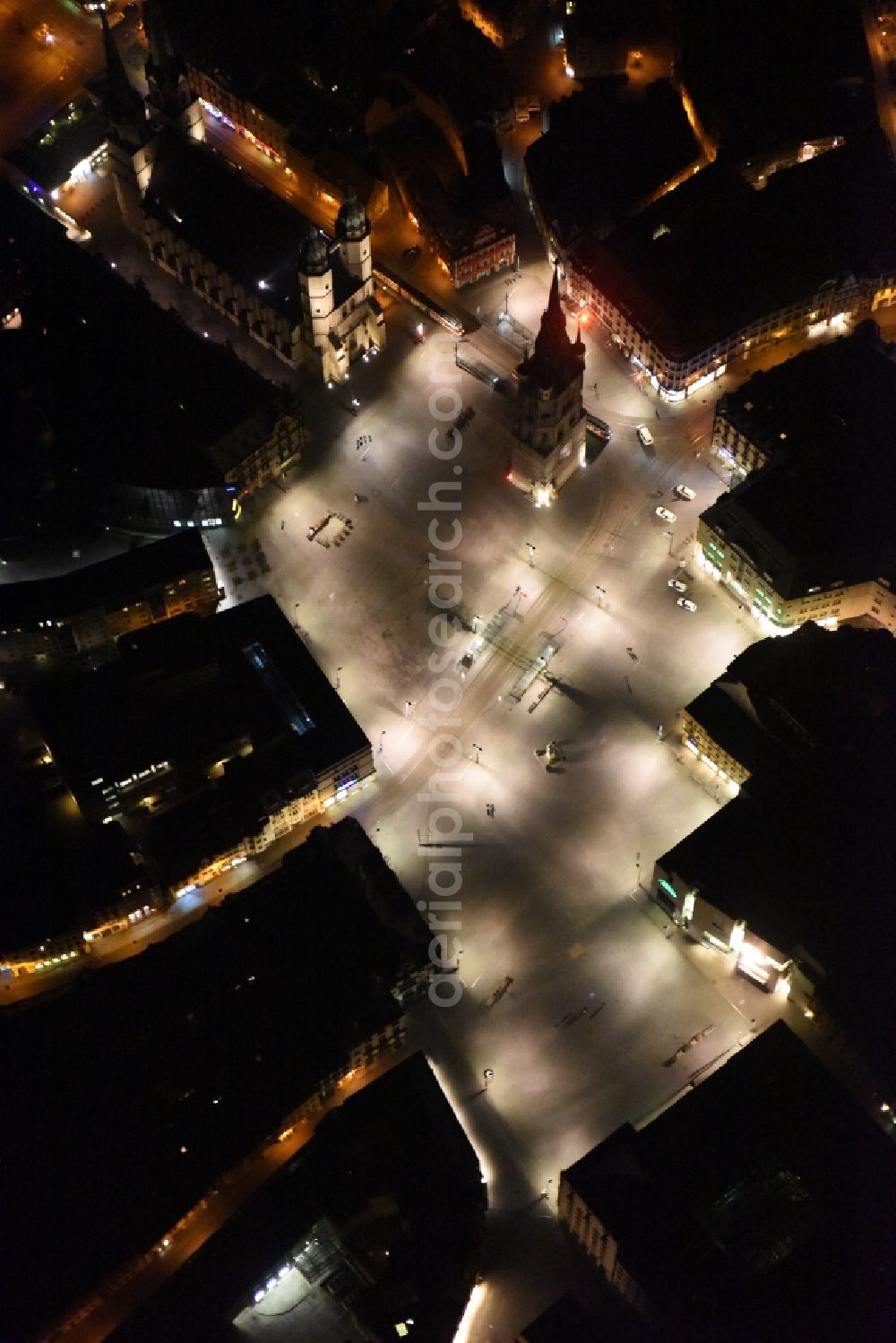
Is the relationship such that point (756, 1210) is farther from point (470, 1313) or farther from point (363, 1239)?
point (363, 1239)

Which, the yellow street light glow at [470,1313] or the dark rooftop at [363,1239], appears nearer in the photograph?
the dark rooftop at [363,1239]

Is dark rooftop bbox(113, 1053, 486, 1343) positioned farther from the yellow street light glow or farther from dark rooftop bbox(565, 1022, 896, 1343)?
dark rooftop bbox(565, 1022, 896, 1343)

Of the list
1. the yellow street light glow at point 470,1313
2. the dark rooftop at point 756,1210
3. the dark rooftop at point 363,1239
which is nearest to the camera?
the dark rooftop at point 756,1210

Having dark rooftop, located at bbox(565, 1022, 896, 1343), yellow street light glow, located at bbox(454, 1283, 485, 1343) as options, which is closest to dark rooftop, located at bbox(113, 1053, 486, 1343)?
yellow street light glow, located at bbox(454, 1283, 485, 1343)

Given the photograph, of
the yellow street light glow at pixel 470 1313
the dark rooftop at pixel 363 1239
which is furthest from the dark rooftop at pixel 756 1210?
the yellow street light glow at pixel 470 1313

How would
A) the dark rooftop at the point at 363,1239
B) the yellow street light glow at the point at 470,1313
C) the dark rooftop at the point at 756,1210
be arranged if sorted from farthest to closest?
the yellow street light glow at the point at 470,1313
the dark rooftop at the point at 363,1239
the dark rooftop at the point at 756,1210

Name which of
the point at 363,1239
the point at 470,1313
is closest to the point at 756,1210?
the point at 470,1313

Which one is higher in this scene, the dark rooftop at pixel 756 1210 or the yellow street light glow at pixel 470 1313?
the yellow street light glow at pixel 470 1313

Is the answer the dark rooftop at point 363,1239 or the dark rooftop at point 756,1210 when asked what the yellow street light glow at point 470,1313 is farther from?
the dark rooftop at point 756,1210

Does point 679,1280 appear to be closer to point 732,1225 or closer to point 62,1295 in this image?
point 732,1225
